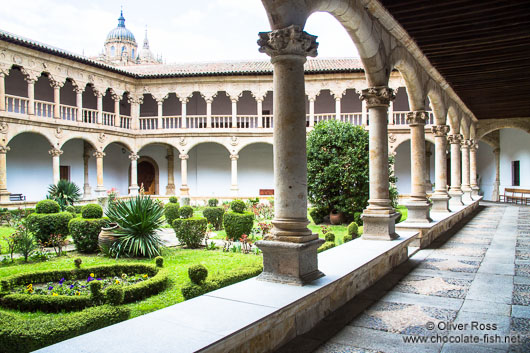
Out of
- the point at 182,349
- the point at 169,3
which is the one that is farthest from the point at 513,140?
the point at 169,3

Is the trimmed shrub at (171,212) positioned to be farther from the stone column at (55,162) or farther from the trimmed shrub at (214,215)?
the stone column at (55,162)

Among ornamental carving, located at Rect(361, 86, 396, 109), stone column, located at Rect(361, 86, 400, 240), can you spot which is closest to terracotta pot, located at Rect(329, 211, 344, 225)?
stone column, located at Rect(361, 86, 400, 240)

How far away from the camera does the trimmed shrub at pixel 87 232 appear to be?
7984 mm

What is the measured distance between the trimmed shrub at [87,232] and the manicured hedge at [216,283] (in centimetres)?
396

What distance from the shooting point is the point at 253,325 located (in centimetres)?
256

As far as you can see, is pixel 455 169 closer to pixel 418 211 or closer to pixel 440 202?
pixel 440 202

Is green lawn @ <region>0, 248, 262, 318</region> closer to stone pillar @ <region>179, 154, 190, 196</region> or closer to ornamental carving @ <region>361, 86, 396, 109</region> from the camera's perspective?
ornamental carving @ <region>361, 86, 396, 109</region>

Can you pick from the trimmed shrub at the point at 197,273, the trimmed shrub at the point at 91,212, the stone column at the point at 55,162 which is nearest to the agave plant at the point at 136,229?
the trimmed shrub at the point at 91,212

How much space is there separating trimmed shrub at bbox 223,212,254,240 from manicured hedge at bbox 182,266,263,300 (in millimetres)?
3679

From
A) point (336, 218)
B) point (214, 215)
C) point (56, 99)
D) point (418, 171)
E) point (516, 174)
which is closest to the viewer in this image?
point (418, 171)

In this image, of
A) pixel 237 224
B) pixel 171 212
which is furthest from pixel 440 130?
Answer: pixel 171 212

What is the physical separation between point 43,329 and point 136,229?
4.69 m

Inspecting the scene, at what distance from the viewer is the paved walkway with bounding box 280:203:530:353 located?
9.89 feet

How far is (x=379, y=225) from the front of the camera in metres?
5.79
